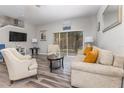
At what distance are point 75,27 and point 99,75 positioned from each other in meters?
5.04

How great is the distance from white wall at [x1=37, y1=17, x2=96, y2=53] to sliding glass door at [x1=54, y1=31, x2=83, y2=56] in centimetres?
32

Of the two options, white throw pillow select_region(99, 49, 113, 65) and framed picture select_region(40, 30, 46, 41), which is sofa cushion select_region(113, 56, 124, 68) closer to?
white throw pillow select_region(99, 49, 113, 65)

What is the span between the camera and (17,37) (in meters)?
6.36

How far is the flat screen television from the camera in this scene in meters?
6.02

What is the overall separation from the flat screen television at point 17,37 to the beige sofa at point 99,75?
5216 mm

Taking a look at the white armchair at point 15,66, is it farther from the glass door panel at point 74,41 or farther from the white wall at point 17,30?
the glass door panel at point 74,41

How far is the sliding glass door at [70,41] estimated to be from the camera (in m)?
6.65

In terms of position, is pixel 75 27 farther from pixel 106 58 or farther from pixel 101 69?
pixel 101 69

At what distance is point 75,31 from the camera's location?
6.66 m

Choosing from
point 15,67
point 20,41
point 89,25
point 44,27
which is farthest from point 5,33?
point 89,25

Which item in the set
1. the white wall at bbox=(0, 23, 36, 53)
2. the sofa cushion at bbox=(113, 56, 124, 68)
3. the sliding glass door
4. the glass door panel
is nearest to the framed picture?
the white wall at bbox=(0, 23, 36, 53)

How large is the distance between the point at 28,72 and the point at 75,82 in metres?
1.25

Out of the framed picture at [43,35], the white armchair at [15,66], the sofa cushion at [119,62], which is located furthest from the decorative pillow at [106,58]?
the framed picture at [43,35]
